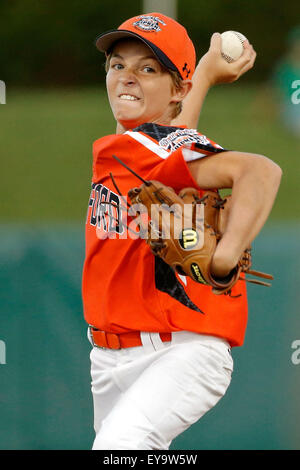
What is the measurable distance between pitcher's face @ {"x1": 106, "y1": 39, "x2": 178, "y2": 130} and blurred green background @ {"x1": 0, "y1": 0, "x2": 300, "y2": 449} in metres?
1.56

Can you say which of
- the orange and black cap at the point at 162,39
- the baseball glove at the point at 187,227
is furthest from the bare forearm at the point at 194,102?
the baseball glove at the point at 187,227

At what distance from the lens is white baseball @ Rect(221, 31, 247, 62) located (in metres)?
3.07

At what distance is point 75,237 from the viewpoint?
414cm

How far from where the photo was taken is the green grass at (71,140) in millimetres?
6477

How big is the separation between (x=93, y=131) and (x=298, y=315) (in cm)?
407

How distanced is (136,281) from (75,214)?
337cm

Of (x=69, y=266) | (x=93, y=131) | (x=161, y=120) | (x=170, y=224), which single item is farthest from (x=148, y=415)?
(x=93, y=131)

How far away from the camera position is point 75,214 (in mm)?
5828

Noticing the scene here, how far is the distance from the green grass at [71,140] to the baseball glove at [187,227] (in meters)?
3.74

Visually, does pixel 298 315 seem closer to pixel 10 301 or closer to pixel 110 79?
pixel 10 301

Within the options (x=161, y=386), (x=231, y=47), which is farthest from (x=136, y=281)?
(x=231, y=47)

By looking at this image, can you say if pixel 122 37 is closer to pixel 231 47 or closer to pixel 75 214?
pixel 231 47

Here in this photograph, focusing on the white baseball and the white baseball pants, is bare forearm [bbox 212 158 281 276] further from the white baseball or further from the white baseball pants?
the white baseball

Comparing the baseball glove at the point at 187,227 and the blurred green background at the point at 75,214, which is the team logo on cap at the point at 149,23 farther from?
the blurred green background at the point at 75,214
